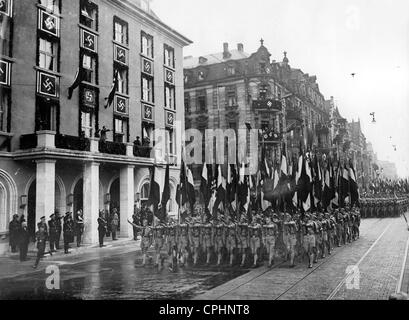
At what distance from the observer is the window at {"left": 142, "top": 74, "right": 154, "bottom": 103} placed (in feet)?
81.3

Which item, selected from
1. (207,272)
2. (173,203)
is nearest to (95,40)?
(173,203)

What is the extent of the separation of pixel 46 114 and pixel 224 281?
1241 centimetres

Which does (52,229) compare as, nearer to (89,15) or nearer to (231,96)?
(89,15)

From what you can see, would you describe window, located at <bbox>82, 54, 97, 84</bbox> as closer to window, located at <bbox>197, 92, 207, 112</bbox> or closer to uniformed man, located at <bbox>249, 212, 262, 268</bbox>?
uniformed man, located at <bbox>249, 212, 262, 268</bbox>

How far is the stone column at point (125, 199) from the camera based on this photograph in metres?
22.7

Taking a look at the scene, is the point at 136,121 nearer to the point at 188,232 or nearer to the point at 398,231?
the point at 188,232

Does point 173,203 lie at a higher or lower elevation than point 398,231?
higher

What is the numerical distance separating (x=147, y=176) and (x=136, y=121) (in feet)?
11.4

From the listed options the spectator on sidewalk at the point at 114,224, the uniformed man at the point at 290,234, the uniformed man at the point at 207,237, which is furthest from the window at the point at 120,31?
the uniformed man at the point at 290,234

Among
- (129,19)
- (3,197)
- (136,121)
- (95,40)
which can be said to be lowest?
(3,197)

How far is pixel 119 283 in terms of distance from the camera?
11641 millimetres

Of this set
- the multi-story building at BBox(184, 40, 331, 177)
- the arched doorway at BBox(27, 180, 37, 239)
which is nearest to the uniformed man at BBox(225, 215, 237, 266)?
the arched doorway at BBox(27, 180, 37, 239)

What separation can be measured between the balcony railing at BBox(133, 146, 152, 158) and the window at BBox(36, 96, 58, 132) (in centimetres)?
514

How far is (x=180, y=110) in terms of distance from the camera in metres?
28.2
